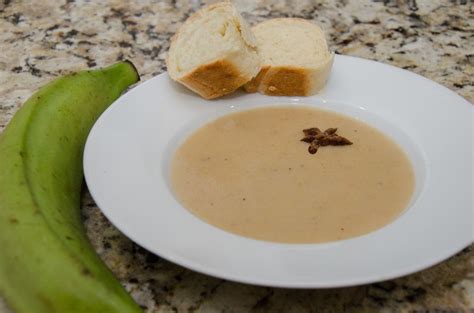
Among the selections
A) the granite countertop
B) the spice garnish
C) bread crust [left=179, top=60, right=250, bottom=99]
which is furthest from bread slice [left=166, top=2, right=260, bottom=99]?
the granite countertop

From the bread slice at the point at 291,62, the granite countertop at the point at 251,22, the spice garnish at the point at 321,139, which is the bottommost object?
the granite countertop at the point at 251,22

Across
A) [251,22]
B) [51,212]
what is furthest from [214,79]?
[251,22]

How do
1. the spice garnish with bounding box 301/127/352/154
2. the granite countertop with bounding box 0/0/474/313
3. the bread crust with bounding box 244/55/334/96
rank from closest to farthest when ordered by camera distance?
the granite countertop with bounding box 0/0/474/313 < the spice garnish with bounding box 301/127/352/154 < the bread crust with bounding box 244/55/334/96

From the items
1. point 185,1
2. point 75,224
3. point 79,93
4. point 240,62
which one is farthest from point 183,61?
point 185,1

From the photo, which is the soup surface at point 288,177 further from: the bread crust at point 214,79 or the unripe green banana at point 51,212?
the unripe green banana at point 51,212

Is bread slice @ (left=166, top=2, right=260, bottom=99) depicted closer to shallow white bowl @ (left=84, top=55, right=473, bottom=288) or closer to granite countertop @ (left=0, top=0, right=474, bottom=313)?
shallow white bowl @ (left=84, top=55, right=473, bottom=288)

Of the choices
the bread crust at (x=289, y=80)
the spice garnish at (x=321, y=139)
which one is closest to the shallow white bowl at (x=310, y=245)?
the bread crust at (x=289, y=80)

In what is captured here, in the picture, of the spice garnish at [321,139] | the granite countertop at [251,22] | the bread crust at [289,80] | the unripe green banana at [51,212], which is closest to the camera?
the unripe green banana at [51,212]
